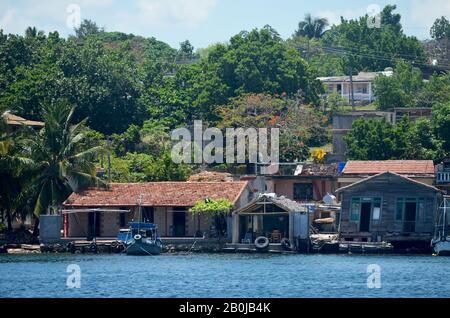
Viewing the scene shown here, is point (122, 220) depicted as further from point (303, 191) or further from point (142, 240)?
point (303, 191)

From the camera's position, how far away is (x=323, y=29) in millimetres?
161250

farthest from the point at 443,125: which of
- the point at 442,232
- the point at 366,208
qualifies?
the point at 442,232

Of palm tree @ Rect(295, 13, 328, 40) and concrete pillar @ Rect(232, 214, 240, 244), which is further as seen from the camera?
palm tree @ Rect(295, 13, 328, 40)

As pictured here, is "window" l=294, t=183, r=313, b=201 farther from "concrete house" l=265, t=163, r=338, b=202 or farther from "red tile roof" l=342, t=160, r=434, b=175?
"red tile roof" l=342, t=160, r=434, b=175

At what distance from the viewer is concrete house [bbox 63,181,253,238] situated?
71.8 meters

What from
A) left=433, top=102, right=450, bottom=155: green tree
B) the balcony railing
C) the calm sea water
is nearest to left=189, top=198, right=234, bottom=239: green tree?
the calm sea water

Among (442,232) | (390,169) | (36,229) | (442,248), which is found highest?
(390,169)

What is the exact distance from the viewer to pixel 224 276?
54938 millimetres

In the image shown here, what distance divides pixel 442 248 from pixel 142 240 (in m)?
16.1

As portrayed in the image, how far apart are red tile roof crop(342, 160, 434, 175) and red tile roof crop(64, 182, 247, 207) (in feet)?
30.0
